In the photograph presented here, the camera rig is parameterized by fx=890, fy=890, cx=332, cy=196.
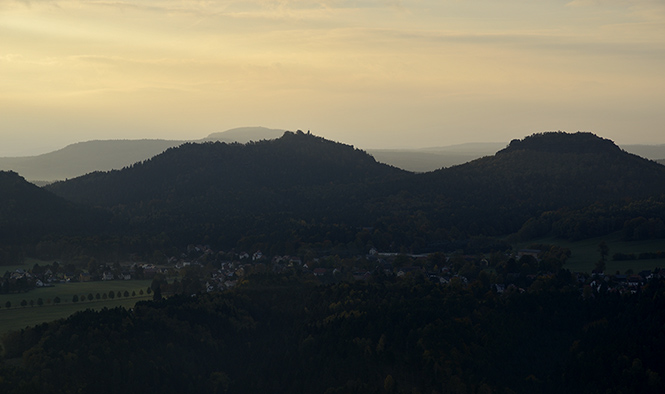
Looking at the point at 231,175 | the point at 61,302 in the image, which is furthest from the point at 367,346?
the point at 231,175

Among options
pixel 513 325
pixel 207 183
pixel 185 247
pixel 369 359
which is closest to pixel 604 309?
pixel 513 325

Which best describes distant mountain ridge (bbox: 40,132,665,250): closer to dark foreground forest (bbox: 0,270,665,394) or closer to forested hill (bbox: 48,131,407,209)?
forested hill (bbox: 48,131,407,209)

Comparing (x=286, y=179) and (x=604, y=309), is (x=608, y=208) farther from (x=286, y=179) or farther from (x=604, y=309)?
(x=286, y=179)

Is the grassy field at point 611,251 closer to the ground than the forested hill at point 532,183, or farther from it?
closer to the ground

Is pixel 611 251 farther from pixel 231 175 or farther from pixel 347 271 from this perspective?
pixel 231 175

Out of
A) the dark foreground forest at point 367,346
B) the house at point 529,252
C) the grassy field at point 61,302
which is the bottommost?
the dark foreground forest at point 367,346

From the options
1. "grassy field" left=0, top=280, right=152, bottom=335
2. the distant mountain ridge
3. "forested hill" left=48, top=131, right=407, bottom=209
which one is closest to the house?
the distant mountain ridge

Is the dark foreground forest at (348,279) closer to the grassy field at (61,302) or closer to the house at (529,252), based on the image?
the house at (529,252)

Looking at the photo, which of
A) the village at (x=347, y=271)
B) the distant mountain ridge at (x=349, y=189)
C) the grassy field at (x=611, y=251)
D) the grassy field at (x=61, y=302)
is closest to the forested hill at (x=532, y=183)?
the distant mountain ridge at (x=349, y=189)
